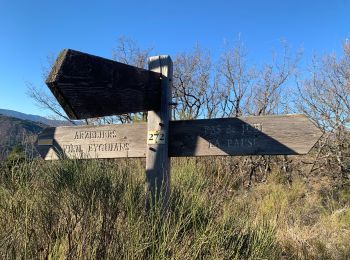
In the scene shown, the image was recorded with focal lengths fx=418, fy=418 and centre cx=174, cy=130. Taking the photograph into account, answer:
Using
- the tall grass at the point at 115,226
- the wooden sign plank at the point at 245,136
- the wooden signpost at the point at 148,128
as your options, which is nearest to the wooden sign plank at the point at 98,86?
the wooden signpost at the point at 148,128

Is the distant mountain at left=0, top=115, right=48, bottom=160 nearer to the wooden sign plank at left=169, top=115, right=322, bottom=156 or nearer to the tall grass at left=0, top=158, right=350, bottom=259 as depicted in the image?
the tall grass at left=0, top=158, right=350, bottom=259

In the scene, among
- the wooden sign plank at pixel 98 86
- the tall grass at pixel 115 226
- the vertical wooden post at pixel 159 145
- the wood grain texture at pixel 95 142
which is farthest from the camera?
the wood grain texture at pixel 95 142

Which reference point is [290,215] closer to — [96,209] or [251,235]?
[251,235]

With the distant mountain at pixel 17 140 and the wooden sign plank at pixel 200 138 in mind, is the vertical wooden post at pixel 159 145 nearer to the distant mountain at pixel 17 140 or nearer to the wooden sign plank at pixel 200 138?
the wooden sign plank at pixel 200 138

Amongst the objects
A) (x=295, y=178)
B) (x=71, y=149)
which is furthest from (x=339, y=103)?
(x=71, y=149)

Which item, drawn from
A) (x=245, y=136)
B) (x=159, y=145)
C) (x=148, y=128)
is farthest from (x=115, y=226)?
(x=245, y=136)

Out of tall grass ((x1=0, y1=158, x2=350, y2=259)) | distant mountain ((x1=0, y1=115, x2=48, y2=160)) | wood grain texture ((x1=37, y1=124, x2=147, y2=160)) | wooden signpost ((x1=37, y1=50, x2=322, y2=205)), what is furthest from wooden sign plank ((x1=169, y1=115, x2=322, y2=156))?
distant mountain ((x1=0, y1=115, x2=48, y2=160))

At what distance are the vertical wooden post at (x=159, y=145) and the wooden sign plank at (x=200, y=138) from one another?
0.24 feet

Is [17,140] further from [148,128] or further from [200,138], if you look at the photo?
[200,138]

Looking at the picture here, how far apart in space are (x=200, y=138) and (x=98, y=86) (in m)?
0.91

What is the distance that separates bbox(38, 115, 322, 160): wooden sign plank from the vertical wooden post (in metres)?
0.07

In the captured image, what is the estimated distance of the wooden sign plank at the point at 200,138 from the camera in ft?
9.34

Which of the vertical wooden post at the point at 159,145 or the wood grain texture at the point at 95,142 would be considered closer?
the vertical wooden post at the point at 159,145

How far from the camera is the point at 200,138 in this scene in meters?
3.13
